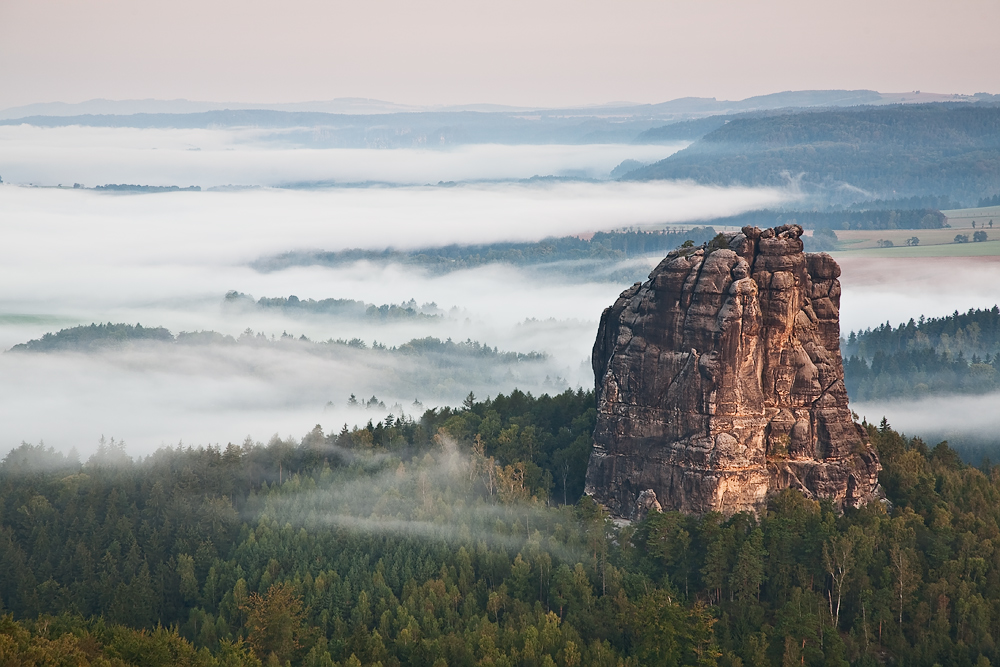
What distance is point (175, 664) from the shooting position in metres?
94.2

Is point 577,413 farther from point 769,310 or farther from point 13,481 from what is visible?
point 13,481

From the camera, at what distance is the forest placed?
3962 inches

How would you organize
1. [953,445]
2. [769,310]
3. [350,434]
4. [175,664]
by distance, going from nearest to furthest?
[175,664] < [769,310] < [350,434] < [953,445]

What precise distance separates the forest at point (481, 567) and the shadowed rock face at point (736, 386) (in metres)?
3.18

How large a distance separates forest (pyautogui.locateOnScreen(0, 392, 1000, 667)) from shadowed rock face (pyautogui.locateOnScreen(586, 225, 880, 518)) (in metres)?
3.18

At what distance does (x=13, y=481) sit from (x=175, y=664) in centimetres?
6177

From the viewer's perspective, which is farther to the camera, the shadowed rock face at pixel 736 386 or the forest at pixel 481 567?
the shadowed rock face at pixel 736 386

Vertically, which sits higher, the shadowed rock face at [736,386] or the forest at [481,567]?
the shadowed rock face at [736,386]

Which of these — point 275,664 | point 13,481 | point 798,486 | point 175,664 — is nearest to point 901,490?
point 798,486

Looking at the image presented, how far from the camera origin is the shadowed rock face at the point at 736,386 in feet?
363

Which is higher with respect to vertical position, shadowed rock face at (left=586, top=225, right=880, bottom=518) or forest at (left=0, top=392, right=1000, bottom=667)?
shadowed rock face at (left=586, top=225, right=880, bottom=518)

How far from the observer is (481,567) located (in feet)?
380

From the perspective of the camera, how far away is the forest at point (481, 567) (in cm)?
10062

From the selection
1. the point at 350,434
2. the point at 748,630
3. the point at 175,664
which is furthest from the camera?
the point at 350,434
